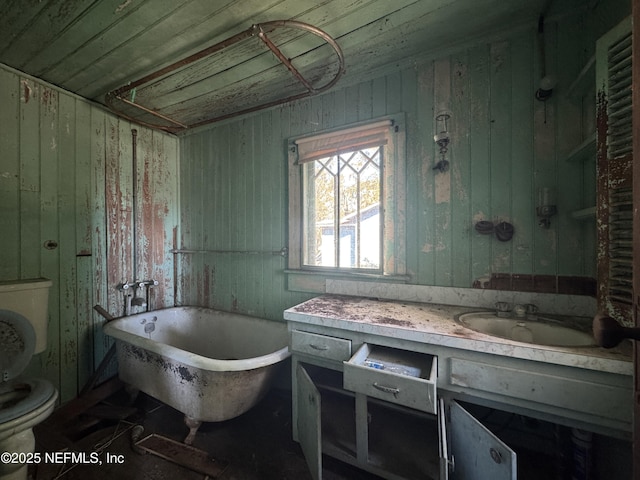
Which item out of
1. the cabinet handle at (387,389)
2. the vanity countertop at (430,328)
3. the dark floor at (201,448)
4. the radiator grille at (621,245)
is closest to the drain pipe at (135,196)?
the dark floor at (201,448)

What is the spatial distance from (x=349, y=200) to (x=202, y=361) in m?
1.36

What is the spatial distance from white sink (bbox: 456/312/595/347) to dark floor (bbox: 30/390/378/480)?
3.11ft

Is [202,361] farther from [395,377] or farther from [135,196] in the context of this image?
[135,196]

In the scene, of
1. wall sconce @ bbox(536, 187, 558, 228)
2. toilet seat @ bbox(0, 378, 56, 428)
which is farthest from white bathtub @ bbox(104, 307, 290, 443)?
wall sconce @ bbox(536, 187, 558, 228)

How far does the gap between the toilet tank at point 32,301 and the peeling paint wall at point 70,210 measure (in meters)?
0.20

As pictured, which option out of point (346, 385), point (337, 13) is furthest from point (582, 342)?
point (337, 13)

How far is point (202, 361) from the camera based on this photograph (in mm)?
1356

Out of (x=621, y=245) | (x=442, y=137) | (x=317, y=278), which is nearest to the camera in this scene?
(x=621, y=245)

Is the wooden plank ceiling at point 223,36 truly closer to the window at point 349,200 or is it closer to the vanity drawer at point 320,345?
the window at point 349,200

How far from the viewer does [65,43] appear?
56.3 inches

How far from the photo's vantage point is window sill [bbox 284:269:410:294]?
1.66m

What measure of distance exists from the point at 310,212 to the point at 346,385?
1.28 metres

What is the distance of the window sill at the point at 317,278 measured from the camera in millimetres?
1658

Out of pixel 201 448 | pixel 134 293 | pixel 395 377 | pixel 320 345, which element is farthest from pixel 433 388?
pixel 134 293
